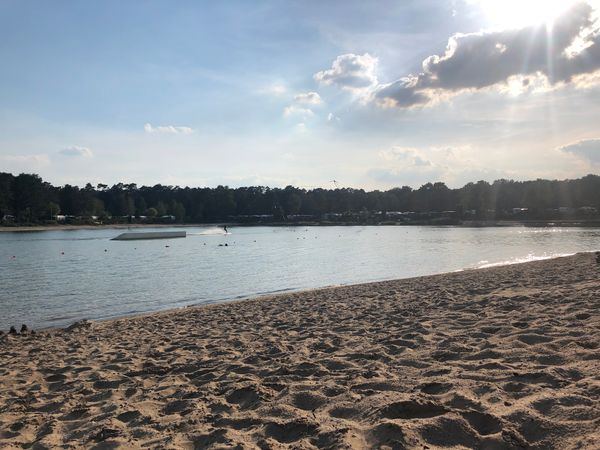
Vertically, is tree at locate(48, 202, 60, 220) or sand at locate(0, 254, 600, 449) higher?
tree at locate(48, 202, 60, 220)

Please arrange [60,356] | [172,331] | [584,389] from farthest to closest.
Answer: [172,331] → [60,356] → [584,389]

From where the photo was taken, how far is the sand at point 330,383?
4262 millimetres

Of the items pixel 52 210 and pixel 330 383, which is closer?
pixel 330 383

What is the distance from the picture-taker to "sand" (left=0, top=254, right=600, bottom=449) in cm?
426

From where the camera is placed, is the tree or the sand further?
the tree

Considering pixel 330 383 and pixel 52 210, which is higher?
pixel 52 210

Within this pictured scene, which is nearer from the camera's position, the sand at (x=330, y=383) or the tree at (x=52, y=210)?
the sand at (x=330, y=383)

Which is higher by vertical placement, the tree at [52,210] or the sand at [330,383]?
the tree at [52,210]

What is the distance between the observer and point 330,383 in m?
5.88

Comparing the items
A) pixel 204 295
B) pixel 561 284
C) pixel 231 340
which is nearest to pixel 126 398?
pixel 231 340

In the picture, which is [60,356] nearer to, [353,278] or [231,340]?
[231,340]

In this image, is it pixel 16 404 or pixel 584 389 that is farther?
pixel 16 404

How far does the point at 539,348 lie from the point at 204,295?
54.2ft

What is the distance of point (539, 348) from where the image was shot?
21.0 ft
